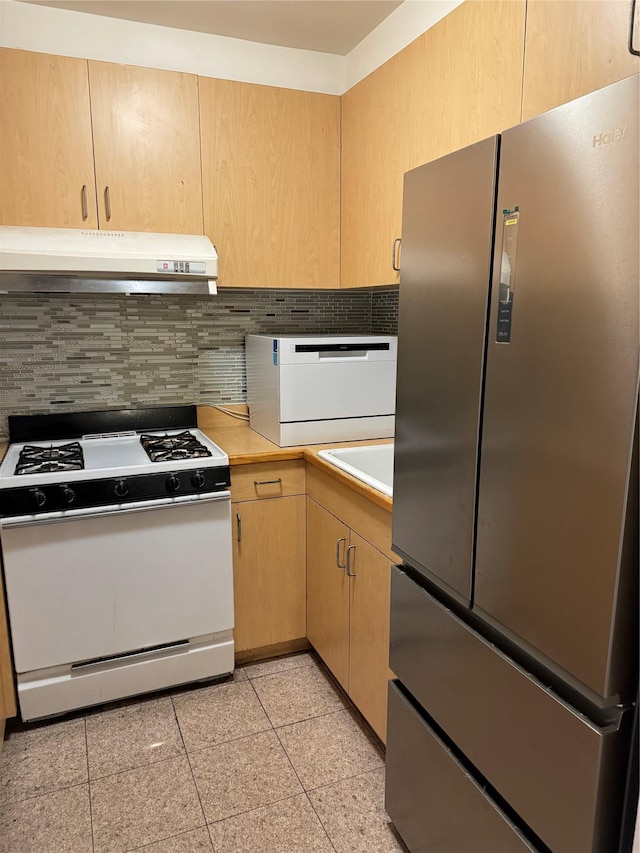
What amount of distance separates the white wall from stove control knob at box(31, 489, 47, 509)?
57.1 inches

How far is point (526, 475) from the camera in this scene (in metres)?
0.91

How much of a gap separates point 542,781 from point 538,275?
811 millimetres

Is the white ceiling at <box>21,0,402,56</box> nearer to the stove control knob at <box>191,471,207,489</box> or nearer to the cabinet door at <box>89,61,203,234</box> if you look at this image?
the cabinet door at <box>89,61,203,234</box>

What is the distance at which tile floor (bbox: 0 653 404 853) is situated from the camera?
1559mm

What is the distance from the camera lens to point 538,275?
0.86m

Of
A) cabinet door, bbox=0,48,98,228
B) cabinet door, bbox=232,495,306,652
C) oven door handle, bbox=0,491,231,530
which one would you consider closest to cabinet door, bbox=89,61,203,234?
cabinet door, bbox=0,48,98,228

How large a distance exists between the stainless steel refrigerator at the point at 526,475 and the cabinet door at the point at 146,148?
120 cm

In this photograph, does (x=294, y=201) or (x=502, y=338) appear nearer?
(x=502, y=338)

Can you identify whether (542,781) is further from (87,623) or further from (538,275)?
(87,623)

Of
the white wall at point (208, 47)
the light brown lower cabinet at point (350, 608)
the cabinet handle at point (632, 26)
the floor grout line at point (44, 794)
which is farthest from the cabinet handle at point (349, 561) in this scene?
the white wall at point (208, 47)

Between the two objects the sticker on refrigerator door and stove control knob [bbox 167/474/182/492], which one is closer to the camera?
the sticker on refrigerator door

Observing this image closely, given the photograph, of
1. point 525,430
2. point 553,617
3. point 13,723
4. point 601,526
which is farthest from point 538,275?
point 13,723

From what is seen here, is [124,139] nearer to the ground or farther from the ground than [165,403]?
farther from the ground

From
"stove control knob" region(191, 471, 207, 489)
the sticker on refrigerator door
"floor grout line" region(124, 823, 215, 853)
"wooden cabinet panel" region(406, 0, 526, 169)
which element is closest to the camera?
the sticker on refrigerator door
